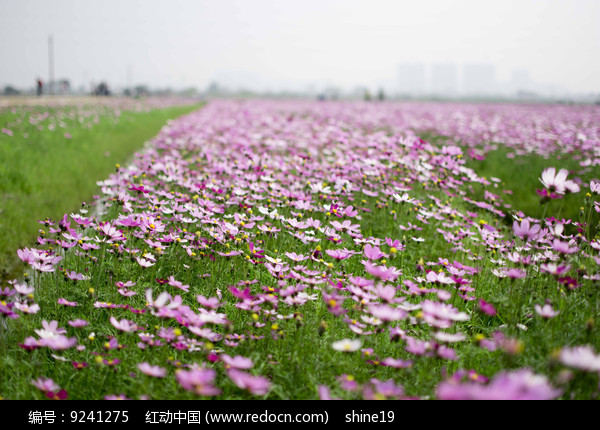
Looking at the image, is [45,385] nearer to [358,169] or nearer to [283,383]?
[283,383]

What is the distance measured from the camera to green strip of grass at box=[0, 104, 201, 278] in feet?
13.4

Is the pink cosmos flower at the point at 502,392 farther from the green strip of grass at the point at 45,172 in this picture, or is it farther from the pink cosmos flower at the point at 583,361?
the green strip of grass at the point at 45,172

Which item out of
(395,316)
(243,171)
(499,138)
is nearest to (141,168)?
(243,171)

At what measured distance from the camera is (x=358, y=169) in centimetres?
413

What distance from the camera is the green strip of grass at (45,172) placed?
4082mm

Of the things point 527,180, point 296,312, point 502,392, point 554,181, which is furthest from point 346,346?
point 527,180

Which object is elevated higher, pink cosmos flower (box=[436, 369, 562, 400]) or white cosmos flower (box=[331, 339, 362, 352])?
pink cosmos flower (box=[436, 369, 562, 400])

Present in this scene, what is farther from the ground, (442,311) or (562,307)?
(442,311)

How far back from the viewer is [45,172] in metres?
5.95

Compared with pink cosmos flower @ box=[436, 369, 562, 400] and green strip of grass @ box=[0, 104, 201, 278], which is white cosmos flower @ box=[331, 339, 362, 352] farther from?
green strip of grass @ box=[0, 104, 201, 278]

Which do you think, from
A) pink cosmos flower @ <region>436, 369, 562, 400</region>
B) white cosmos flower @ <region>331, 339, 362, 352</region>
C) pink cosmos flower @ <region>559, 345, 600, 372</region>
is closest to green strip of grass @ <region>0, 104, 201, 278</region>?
white cosmos flower @ <region>331, 339, 362, 352</region>

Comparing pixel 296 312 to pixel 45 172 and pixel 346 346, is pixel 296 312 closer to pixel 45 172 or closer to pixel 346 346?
pixel 346 346

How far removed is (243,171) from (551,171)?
278 centimetres

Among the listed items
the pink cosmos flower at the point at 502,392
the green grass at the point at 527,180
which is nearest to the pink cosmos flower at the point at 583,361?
the pink cosmos flower at the point at 502,392
